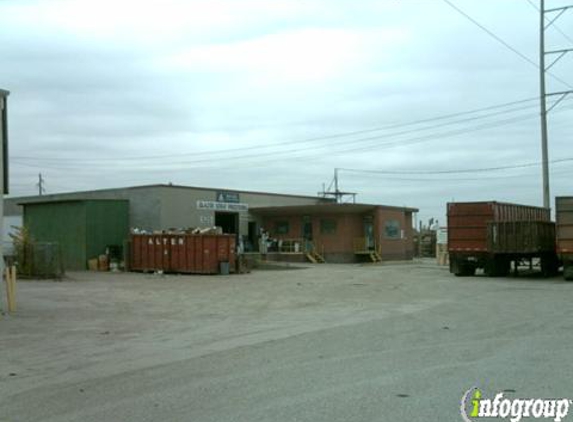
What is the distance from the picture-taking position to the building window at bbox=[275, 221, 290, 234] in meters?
52.5

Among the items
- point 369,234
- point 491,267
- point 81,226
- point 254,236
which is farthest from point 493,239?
point 254,236

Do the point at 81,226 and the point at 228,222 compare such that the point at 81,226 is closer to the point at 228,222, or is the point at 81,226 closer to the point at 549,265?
the point at 228,222

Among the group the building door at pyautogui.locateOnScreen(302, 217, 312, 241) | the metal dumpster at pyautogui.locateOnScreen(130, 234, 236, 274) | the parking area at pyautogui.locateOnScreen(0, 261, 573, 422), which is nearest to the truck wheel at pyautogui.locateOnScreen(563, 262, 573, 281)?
the parking area at pyautogui.locateOnScreen(0, 261, 573, 422)

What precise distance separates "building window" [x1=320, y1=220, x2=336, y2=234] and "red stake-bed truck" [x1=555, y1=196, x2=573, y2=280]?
2354 centimetres

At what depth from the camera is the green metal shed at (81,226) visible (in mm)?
40562

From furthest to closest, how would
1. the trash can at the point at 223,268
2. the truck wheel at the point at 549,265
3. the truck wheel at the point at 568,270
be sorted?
the trash can at the point at 223,268
the truck wheel at the point at 549,265
the truck wheel at the point at 568,270

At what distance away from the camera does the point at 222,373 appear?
923 cm

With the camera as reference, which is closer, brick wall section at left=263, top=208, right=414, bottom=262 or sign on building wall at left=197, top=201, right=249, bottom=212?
sign on building wall at left=197, top=201, right=249, bottom=212

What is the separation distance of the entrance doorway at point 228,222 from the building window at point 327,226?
5.95 meters

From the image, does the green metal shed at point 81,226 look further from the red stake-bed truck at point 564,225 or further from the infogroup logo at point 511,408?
the infogroup logo at point 511,408

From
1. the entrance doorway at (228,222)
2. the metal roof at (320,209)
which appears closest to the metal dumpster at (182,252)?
the entrance doorway at (228,222)

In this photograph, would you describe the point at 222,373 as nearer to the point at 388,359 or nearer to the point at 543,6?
the point at 388,359

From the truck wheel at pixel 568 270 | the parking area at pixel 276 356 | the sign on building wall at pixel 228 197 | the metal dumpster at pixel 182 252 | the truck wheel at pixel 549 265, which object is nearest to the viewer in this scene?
the parking area at pixel 276 356

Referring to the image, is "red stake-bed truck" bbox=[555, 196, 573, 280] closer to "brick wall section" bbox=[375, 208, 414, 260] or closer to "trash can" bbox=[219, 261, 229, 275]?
"trash can" bbox=[219, 261, 229, 275]
